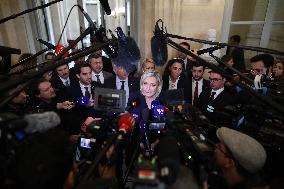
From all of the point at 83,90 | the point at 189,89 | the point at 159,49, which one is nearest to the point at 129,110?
the point at 159,49

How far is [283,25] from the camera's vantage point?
593 cm

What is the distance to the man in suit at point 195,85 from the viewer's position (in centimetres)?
333

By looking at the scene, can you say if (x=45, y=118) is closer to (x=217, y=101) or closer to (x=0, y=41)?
(x=217, y=101)

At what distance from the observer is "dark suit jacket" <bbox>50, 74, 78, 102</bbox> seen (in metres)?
2.89

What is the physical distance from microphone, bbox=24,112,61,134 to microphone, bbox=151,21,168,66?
1.36 metres

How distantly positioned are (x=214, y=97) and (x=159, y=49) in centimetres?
124

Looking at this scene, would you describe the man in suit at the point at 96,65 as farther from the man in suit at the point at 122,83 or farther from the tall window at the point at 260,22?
the tall window at the point at 260,22

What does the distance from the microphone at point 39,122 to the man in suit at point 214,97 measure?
216cm

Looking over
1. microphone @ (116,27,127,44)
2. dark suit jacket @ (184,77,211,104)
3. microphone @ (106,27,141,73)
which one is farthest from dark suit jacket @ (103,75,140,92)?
microphone @ (116,27,127,44)

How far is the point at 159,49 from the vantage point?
221cm

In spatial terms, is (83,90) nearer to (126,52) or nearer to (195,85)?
(126,52)

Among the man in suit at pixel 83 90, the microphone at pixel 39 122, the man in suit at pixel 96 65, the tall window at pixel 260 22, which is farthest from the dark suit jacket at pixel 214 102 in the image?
the tall window at pixel 260 22

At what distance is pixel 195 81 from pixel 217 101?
0.61 meters

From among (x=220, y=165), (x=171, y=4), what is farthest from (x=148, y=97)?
(x=171, y=4)
